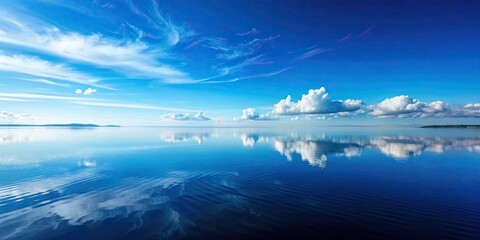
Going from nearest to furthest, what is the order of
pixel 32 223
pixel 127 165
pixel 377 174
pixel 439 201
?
pixel 32 223 → pixel 439 201 → pixel 377 174 → pixel 127 165

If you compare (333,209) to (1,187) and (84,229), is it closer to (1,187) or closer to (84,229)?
(84,229)

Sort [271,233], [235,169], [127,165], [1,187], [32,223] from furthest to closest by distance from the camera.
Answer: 1. [127,165]
2. [235,169]
3. [1,187]
4. [32,223]
5. [271,233]

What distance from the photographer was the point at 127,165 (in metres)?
33.2

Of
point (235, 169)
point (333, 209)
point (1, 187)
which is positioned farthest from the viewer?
point (235, 169)

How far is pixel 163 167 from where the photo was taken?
32.0 meters

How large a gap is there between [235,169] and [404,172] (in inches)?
793

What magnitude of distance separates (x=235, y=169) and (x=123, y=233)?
18.3 metres

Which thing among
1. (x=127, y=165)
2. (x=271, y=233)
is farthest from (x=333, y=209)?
(x=127, y=165)

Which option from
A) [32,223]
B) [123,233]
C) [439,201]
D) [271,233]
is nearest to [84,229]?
[123,233]

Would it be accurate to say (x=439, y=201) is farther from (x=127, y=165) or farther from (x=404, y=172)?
(x=127, y=165)

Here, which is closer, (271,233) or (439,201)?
(271,233)

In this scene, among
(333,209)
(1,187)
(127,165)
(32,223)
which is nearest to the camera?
(32,223)

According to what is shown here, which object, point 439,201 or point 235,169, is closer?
point 439,201

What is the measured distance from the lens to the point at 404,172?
92.4ft
